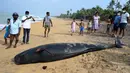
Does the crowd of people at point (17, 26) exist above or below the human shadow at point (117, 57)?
above

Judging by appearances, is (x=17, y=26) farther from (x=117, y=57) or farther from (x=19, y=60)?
(x=117, y=57)

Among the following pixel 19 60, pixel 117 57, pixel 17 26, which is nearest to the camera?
pixel 19 60

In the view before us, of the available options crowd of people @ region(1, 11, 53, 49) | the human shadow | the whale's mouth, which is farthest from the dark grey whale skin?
crowd of people @ region(1, 11, 53, 49)

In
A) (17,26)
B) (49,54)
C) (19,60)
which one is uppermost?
(17,26)

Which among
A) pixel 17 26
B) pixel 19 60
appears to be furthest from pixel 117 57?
pixel 17 26

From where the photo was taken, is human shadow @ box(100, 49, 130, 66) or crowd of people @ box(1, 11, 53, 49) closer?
human shadow @ box(100, 49, 130, 66)

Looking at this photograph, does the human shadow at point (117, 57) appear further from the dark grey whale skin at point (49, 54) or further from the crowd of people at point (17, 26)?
the crowd of people at point (17, 26)

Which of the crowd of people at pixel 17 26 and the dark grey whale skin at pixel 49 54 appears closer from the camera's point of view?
the dark grey whale skin at pixel 49 54

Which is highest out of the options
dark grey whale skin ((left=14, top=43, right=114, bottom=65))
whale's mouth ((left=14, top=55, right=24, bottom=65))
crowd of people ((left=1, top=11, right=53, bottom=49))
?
crowd of people ((left=1, top=11, right=53, bottom=49))

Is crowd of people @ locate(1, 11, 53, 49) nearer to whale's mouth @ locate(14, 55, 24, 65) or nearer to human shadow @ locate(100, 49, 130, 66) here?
whale's mouth @ locate(14, 55, 24, 65)

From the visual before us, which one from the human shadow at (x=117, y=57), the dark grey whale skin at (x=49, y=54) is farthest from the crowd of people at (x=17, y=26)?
the human shadow at (x=117, y=57)

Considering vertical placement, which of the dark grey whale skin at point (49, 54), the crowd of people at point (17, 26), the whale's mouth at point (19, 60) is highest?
the crowd of people at point (17, 26)

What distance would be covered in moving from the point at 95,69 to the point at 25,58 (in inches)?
95.6

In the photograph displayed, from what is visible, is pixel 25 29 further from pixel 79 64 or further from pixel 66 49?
pixel 79 64
